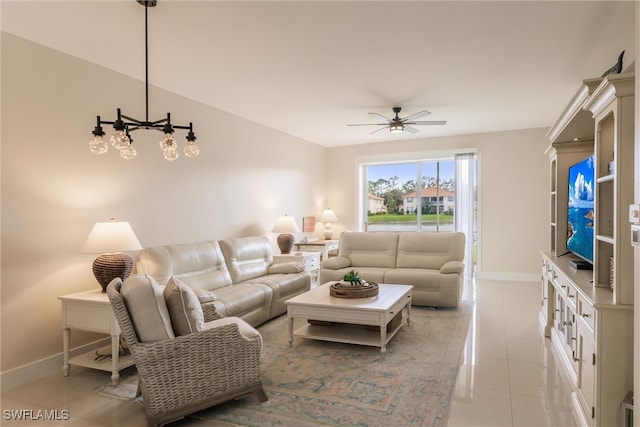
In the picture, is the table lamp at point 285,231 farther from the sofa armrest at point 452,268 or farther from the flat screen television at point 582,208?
the flat screen television at point 582,208

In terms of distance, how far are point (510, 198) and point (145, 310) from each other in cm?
638

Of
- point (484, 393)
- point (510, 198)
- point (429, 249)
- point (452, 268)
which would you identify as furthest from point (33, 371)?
point (510, 198)

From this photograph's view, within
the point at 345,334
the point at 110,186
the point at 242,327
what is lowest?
the point at 345,334

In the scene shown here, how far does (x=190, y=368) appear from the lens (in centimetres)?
227

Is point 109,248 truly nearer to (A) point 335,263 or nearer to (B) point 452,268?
(A) point 335,263

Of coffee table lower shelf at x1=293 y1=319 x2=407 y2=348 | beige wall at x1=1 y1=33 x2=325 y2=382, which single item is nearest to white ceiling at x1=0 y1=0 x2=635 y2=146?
Result: beige wall at x1=1 y1=33 x2=325 y2=382

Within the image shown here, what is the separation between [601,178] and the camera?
2381 mm

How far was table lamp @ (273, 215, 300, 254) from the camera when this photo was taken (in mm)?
5816

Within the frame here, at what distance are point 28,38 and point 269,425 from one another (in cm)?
338

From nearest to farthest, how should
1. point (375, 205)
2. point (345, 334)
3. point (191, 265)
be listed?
point (345, 334) < point (191, 265) < point (375, 205)

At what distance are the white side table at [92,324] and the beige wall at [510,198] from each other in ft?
19.9

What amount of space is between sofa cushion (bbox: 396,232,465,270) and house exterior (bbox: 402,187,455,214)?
7.29 feet

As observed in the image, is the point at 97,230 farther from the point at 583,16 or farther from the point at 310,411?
the point at 583,16

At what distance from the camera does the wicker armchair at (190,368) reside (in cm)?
217
